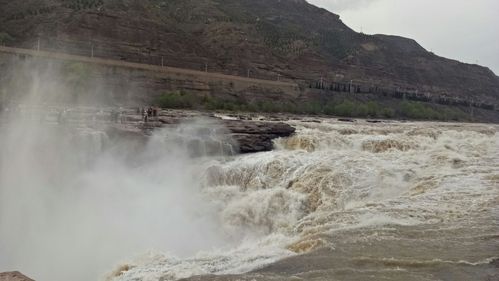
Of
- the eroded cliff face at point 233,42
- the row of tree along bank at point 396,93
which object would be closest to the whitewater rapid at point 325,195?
the eroded cliff face at point 233,42

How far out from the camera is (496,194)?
12.8m

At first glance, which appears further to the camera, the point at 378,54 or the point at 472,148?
the point at 378,54

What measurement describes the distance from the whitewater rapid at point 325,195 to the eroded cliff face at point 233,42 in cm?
4320

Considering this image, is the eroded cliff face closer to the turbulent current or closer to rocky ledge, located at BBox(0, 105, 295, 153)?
rocky ledge, located at BBox(0, 105, 295, 153)

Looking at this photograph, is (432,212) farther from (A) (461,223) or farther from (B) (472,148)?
(B) (472,148)

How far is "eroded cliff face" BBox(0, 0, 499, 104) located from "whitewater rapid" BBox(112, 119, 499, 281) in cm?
4320

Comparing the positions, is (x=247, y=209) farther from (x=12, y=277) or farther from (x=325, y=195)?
(x=12, y=277)

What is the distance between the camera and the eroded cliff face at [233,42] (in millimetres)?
58969

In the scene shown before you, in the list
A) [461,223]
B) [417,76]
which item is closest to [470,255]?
[461,223]

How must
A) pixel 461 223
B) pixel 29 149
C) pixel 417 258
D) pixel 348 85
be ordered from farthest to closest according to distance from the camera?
pixel 348 85
pixel 29 149
pixel 461 223
pixel 417 258

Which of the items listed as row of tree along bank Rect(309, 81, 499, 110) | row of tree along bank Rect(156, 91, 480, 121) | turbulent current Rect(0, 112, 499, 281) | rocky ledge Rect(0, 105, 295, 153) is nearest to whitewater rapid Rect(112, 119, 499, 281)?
turbulent current Rect(0, 112, 499, 281)

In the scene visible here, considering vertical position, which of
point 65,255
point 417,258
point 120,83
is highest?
point 120,83

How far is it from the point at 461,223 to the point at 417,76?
99.5 m

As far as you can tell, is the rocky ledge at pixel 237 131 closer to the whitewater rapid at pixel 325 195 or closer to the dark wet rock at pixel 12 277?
the whitewater rapid at pixel 325 195
